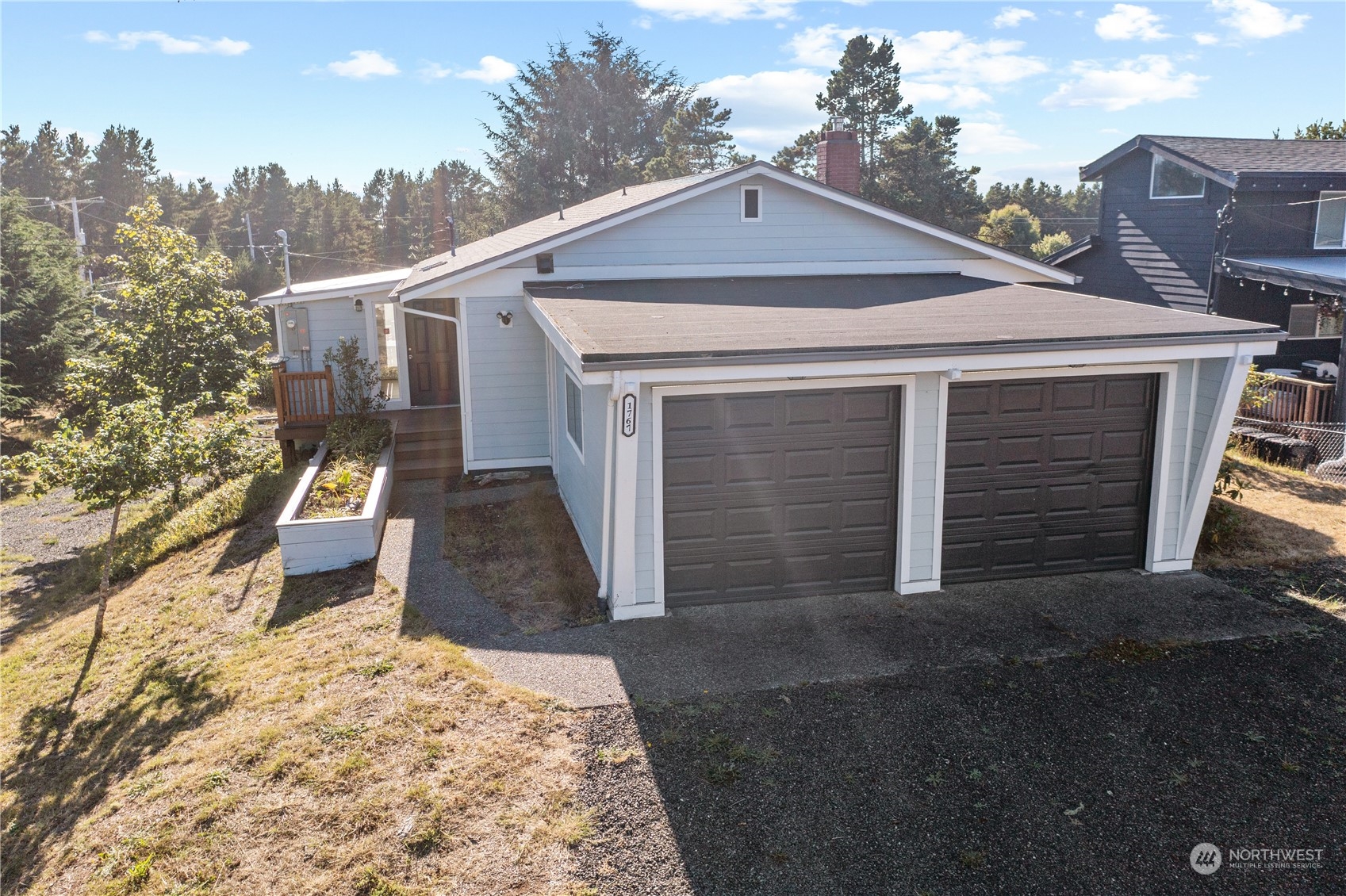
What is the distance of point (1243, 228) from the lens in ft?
58.3

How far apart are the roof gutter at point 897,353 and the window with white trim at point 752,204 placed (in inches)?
209

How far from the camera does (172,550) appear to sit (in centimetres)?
1191

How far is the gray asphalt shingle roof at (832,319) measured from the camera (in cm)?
786

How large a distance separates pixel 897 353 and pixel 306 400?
10.5m

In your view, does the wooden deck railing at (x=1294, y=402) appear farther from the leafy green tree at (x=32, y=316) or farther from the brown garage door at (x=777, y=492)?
the leafy green tree at (x=32, y=316)

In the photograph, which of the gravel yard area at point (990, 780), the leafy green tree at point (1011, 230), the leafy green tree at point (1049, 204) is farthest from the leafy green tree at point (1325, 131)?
the gravel yard area at point (990, 780)

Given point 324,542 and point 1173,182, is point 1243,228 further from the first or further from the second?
point 324,542

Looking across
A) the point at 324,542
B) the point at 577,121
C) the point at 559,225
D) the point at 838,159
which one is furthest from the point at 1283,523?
the point at 577,121

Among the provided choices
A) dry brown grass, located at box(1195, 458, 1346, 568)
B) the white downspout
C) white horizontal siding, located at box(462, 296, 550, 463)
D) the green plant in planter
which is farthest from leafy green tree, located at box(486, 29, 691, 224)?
the white downspout

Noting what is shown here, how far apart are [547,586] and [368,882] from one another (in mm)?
4306

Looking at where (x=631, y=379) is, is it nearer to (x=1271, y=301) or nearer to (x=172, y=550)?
(x=172, y=550)

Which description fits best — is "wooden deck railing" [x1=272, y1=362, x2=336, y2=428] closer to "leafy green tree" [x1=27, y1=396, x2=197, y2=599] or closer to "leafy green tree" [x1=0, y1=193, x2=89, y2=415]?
"leafy green tree" [x1=27, y1=396, x2=197, y2=599]

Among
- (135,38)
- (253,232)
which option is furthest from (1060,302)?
(253,232)

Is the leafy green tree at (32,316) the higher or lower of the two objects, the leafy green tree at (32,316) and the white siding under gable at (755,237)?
the lower
